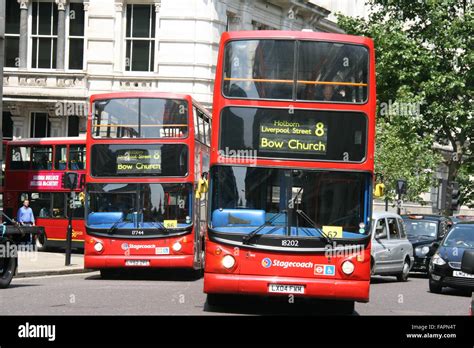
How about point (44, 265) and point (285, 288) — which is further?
point (44, 265)

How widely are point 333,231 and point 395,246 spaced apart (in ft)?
36.1

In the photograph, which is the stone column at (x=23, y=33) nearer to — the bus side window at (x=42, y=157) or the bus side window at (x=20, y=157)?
the bus side window at (x=20, y=157)

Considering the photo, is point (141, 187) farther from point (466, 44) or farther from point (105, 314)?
point (466, 44)

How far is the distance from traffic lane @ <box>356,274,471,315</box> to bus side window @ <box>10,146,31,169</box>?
48.6 ft

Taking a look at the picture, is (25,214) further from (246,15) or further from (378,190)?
(378,190)

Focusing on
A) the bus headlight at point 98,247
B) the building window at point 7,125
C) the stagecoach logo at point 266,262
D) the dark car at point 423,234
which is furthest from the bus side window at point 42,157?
the stagecoach logo at point 266,262

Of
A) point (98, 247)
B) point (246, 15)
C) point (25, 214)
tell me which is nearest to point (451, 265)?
point (98, 247)

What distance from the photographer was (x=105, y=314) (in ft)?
49.4

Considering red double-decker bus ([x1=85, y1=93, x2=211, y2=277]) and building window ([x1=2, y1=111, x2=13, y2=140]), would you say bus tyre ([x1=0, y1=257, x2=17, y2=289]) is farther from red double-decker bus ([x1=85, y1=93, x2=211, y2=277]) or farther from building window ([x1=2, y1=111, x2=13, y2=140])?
building window ([x1=2, y1=111, x2=13, y2=140])

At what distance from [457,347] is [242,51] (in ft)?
21.4

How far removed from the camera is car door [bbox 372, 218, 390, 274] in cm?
2509

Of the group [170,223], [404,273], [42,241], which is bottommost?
[42,241]

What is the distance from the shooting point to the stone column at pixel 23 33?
4228 cm

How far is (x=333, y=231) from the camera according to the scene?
15.6m
